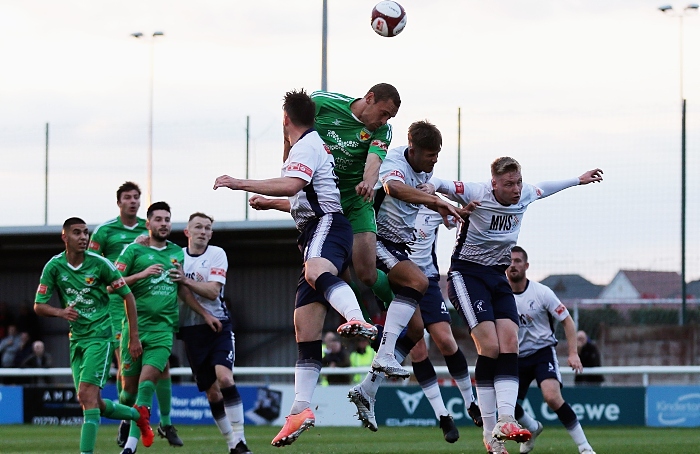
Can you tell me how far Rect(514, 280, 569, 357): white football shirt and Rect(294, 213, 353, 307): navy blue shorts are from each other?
4.35 metres

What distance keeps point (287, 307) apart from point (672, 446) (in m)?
16.5

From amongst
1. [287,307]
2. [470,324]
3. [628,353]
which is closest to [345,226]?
[470,324]

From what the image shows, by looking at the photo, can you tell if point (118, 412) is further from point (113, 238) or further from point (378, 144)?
point (378, 144)

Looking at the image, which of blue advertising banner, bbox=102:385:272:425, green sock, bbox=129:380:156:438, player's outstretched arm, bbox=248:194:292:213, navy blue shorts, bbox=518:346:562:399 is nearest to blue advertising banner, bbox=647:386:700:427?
blue advertising banner, bbox=102:385:272:425

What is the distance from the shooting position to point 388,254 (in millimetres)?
10812

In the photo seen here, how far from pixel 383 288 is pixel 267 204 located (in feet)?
4.73

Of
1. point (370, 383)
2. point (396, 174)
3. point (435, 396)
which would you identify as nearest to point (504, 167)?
point (396, 174)

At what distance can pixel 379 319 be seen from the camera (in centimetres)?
2420

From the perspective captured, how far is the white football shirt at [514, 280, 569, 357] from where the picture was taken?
43.6 feet

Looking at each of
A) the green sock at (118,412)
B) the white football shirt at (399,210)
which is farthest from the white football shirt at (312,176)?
the green sock at (118,412)

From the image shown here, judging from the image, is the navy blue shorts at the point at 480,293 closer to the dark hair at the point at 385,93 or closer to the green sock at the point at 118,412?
the dark hair at the point at 385,93

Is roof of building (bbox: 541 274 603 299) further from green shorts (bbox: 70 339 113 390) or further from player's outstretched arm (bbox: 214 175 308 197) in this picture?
player's outstretched arm (bbox: 214 175 308 197)

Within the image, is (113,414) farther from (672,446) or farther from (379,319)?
(379,319)

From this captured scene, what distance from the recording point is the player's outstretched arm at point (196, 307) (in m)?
13.4
